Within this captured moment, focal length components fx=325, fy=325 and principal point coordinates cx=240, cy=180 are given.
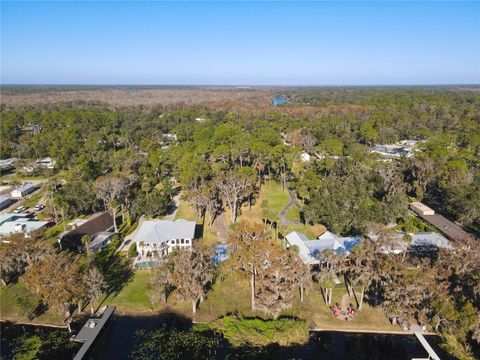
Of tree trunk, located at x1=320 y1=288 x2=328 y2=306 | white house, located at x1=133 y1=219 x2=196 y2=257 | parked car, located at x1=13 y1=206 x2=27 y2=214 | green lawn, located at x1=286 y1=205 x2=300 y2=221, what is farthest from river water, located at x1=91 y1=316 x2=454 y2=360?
parked car, located at x1=13 y1=206 x2=27 y2=214

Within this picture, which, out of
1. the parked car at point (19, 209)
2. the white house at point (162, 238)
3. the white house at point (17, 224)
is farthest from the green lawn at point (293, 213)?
the parked car at point (19, 209)

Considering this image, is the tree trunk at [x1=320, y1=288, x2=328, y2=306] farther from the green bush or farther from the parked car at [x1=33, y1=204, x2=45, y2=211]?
the parked car at [x1=33, y1=204, x2=45, y2=211]

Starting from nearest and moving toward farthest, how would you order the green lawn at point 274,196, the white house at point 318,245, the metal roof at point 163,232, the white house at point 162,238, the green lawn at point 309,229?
1. the white house at point 318,245
2. the white house at point 162,238
3. the metal roof at point 163,232
4. the green lawn at point 309,229
5. the green lawn at point 274,196

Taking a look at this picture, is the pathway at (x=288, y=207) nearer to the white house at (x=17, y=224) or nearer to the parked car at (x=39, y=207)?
the white house at (x=17, y=224)

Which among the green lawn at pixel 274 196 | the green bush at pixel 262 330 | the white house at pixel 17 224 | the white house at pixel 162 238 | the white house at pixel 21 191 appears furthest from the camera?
the white house at pixel 21 191

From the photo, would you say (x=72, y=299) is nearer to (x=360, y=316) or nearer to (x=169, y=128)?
(x=360, y=316)

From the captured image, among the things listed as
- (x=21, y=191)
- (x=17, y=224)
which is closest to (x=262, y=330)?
(x=17, y=224)

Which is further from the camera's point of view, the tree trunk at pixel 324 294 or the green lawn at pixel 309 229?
the green lawn at pixel 309 229

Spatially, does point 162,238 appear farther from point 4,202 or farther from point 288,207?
point 4,202

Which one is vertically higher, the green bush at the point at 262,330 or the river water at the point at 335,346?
the green bush at the point at 262,330
